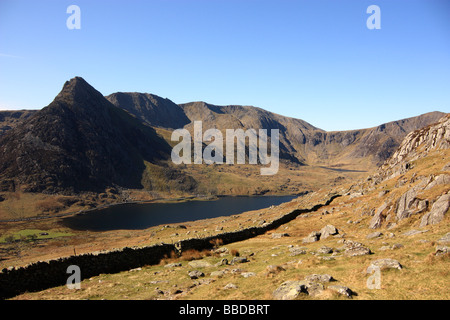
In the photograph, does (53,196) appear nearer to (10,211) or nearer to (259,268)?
(10,211)

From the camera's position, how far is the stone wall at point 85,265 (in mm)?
20497

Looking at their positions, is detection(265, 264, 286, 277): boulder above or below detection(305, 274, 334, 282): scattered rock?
below

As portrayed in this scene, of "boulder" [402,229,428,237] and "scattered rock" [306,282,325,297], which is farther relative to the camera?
"boulder" [402,229,428,237]

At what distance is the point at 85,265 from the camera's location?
78.5 ft

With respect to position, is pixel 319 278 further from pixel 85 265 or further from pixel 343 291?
pixel 85 265

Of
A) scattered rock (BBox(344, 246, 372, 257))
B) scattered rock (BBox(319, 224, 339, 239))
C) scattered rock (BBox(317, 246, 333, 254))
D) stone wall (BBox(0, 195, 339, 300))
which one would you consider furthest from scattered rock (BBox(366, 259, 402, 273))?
stone wall (BBox(0, 195, 339, 300))

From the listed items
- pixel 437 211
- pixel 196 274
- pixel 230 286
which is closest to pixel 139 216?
pixel 196 274

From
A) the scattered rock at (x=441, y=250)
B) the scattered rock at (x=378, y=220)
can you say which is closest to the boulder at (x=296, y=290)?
the scattered rock at (x=441, y=250)

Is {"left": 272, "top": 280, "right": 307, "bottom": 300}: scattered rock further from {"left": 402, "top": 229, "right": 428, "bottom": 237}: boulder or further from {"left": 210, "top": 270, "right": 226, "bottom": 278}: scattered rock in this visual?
{"left": 402, "top": 229, "right": 428, "bottom": 237}: boulder

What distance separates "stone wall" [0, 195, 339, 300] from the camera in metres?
20.5

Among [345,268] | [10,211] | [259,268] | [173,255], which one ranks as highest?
[345,268]
